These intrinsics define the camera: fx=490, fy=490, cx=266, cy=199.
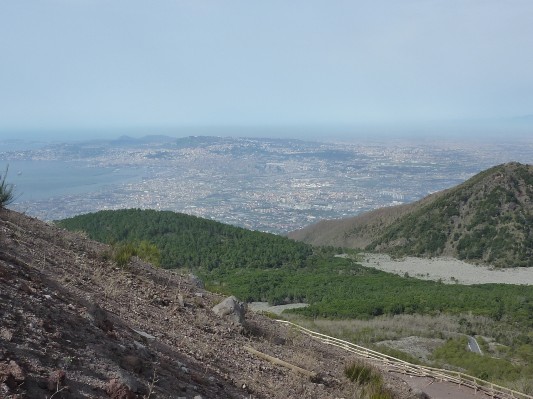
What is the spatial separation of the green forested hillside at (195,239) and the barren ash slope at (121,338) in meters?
25.4

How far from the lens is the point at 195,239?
40.6 meters

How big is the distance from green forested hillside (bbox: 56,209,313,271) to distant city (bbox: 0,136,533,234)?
1165cm

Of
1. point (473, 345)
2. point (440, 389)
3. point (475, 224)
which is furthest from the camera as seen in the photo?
point (475, 224)

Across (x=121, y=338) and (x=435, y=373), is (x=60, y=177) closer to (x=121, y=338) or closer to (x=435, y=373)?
(x=435, y=373)

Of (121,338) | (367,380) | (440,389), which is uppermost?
(121,338)

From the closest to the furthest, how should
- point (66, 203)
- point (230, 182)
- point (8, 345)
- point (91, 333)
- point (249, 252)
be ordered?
point (8, 345)
point (91, 333)
point (249, 252)
point (66, 203)
point (230, 182)

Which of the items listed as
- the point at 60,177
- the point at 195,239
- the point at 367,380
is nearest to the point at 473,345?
the point at 367,380

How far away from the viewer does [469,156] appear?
158m

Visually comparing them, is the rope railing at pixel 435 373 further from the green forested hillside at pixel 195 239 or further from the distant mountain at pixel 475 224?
the distant mountain at pixel 475 224

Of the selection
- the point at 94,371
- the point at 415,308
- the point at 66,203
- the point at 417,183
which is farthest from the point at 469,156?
the point at 94,371

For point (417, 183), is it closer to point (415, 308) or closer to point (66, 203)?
point (66, 203)

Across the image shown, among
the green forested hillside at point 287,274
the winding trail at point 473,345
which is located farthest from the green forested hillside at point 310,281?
the winding trail at point 473,345

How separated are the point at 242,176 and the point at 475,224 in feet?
270

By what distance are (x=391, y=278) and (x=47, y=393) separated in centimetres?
3196
